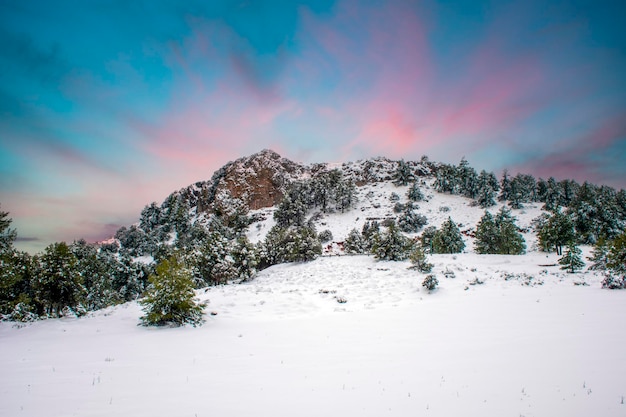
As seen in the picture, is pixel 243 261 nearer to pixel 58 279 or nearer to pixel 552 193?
pixel 58 279

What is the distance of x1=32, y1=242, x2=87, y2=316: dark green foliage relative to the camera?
19.2m

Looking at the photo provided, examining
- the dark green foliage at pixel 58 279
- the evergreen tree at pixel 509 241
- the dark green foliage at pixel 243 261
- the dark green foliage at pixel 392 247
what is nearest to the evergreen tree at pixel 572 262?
the dark green foliage at pixel 392 247

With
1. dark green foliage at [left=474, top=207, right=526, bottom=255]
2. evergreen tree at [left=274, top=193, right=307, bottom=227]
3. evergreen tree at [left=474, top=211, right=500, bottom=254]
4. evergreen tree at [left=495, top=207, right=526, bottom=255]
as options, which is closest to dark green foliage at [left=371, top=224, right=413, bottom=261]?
evergreen tree at [left=474, top=211, right=500, bottom=254]

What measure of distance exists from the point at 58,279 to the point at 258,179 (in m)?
133

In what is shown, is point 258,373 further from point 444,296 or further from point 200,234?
point 200,234

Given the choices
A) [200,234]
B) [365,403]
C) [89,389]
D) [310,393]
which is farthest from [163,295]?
[200,234]

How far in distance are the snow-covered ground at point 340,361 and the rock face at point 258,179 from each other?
115 m

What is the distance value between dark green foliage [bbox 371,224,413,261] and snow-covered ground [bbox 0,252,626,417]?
604 inches

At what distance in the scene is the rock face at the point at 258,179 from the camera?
13675cm

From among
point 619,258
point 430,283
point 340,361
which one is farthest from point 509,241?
point 340,361

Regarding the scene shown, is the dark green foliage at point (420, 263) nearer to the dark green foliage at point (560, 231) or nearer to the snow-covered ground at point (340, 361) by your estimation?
the snow-covered ground at point (340, 361)

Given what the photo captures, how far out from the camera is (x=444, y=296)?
71.0 feet

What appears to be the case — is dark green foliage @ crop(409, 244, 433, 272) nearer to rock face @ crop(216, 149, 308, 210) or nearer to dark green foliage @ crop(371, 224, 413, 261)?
dark green foliage @ crop(371, 224, 413, 261)

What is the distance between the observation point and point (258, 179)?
150000mm
